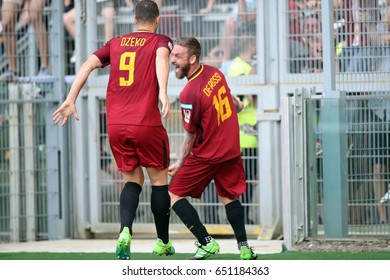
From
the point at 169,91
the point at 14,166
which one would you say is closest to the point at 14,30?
the point at 14,166

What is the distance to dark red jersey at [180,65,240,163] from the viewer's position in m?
9.55

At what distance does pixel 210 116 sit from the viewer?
31.4 ft

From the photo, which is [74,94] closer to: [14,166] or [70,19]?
[14,166]

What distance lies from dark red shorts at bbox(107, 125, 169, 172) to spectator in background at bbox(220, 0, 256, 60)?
4700 mm

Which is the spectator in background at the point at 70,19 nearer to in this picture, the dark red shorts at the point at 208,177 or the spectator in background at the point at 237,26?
the spectator in background at the point at 237,26

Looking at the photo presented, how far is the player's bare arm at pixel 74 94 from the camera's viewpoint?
8.98 meters

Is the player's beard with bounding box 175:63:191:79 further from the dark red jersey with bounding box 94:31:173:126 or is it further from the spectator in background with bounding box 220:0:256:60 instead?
the spectator in background with bounding box 220:0:256:60

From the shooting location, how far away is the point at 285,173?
10.9 meters

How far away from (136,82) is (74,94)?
1.67 ft

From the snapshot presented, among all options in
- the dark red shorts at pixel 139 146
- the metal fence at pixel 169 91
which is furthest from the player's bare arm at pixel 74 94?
the metal fence at pixel 169 91

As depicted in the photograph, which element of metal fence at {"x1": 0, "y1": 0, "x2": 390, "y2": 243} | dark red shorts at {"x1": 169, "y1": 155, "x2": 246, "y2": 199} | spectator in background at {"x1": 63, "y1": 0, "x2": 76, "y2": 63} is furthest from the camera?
spectator in background at {"x1": 63, "y1": 0, "x2": 76, "y2": 63}

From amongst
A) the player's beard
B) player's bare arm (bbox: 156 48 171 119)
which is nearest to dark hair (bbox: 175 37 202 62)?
the player's beard

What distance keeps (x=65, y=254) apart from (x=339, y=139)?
2986 millimetres
